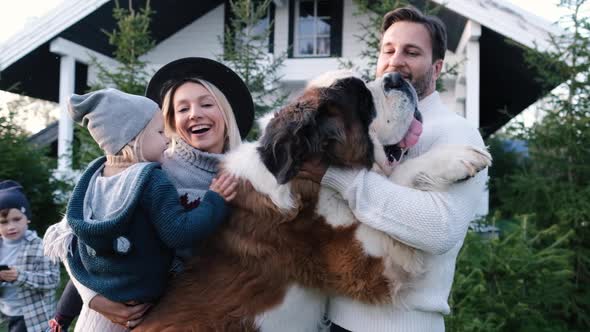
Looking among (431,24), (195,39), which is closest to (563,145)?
(431,24)

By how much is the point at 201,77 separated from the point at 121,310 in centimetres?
143

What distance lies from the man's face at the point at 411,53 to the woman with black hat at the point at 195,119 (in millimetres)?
1030

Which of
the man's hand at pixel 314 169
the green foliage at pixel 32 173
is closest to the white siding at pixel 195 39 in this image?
the green foliage at pixel 32 173

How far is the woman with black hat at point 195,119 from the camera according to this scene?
9.57ft

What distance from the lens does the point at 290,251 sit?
247 cm

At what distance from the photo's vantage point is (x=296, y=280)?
8.20 ft

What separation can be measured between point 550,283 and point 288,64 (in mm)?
8604

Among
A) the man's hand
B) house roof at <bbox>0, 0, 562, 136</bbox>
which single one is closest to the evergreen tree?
house roof at <bbox>0, 0, 562, 136</bbox>

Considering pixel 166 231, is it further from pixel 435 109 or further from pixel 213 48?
pixel 213 48

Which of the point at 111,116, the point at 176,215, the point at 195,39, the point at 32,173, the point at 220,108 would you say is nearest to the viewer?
the point at 176,215

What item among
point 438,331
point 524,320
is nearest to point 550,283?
point 524,320

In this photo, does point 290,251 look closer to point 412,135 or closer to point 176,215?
point 176,215

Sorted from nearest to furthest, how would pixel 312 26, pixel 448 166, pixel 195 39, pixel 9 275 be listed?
pixel 448 166 < pixel 9 275 < pixel 312 26 < pixel 195 39

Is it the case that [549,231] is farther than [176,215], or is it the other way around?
[549,231]
